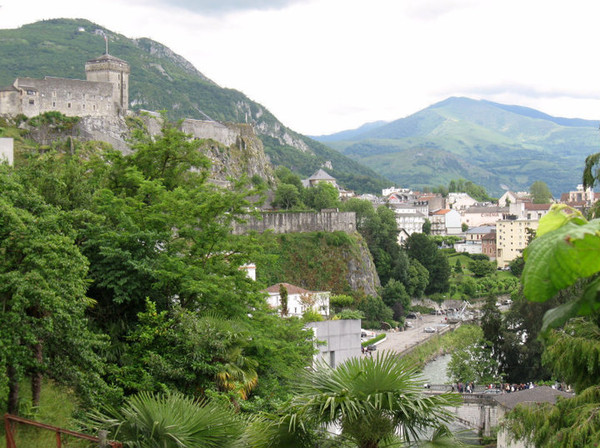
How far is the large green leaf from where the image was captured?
6.17 feet

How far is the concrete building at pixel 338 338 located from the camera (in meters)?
23.8

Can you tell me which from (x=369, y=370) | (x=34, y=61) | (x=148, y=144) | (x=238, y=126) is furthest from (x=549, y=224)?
(x=34, y=61)

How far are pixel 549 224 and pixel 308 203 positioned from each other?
251ft

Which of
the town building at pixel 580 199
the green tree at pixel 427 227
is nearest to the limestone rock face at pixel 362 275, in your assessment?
the town building at pixel 580 199

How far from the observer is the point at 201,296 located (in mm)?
15289

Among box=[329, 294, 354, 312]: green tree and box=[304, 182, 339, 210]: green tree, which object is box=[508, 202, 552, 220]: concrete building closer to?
box=[304, 182, 339, 210]: green tree

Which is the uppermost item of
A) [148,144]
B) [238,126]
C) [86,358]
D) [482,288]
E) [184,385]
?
[238,126]

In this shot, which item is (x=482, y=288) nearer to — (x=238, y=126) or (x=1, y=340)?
(x=238, y=126)

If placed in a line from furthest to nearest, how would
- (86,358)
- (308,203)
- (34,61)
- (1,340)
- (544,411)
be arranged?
(34,61), (308,203), (544,411), (86,358), (1,340)

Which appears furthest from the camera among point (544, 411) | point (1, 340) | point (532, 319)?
point (532, 319)

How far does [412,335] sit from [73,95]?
36499mm

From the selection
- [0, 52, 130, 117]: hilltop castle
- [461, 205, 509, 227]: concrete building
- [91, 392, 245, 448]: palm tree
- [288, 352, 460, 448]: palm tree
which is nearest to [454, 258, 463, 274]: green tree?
[461, 205, 509, 227]: concrete building

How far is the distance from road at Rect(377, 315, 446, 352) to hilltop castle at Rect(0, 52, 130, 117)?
105ft

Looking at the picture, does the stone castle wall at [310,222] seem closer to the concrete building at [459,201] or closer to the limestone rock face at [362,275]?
the limestone rock face at [362,275]
